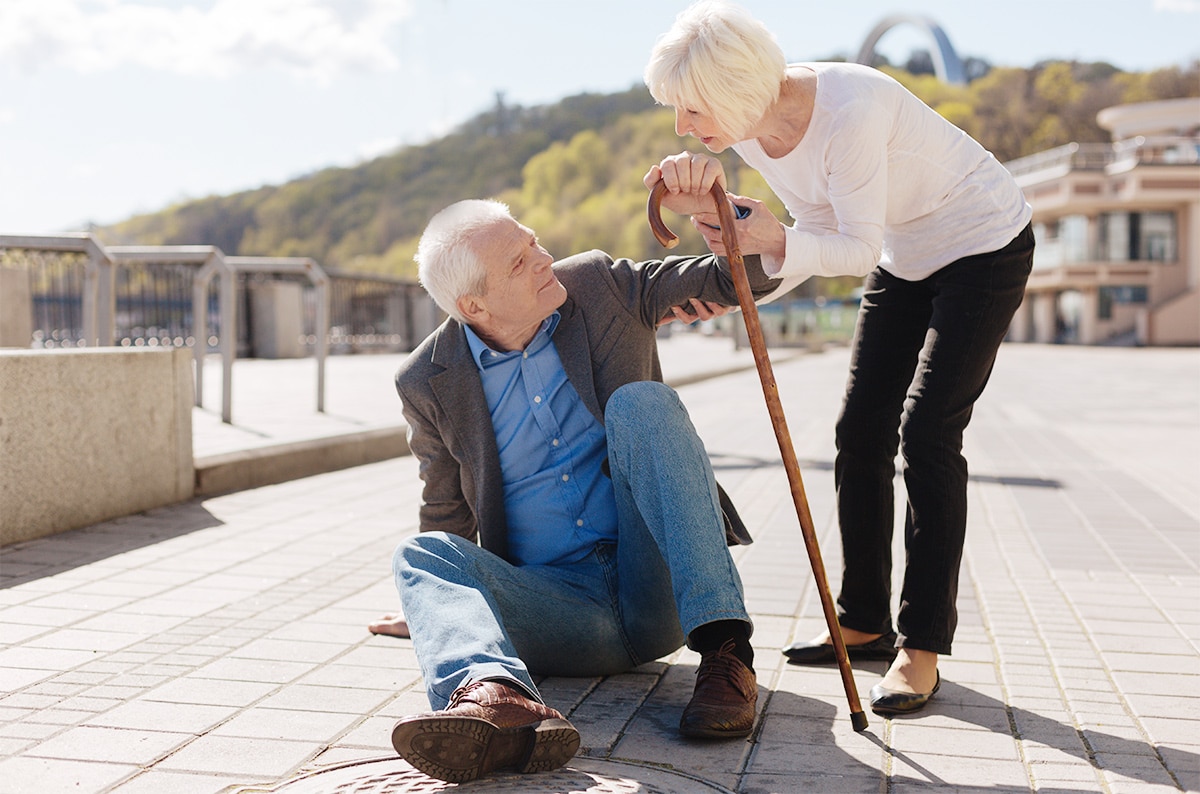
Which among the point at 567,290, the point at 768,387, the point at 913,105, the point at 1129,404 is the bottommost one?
the point at 1129,404

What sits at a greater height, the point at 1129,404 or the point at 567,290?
the point at 567,290

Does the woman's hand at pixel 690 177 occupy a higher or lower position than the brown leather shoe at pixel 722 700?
higher

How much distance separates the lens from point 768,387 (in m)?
2.97

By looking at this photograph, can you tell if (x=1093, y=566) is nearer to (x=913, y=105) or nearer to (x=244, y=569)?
(x=913, y=105)

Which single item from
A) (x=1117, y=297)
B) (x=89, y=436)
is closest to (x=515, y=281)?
(x=89, y=436)

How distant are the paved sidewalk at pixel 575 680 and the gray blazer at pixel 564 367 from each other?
47 centimetres

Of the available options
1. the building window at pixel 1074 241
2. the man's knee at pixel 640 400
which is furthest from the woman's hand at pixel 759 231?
the building window at pixel 1074 241

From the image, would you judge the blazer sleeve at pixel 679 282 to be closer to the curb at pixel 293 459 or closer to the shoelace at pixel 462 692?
the shoelace at pixel 462 692

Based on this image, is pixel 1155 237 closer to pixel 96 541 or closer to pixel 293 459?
pixel 293 459

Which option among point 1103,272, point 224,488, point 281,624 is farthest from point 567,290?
point 1103,272

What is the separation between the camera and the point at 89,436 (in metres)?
5.53

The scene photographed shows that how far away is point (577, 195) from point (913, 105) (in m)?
135

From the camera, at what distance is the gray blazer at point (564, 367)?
10.5 feet

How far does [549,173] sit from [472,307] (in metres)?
132
